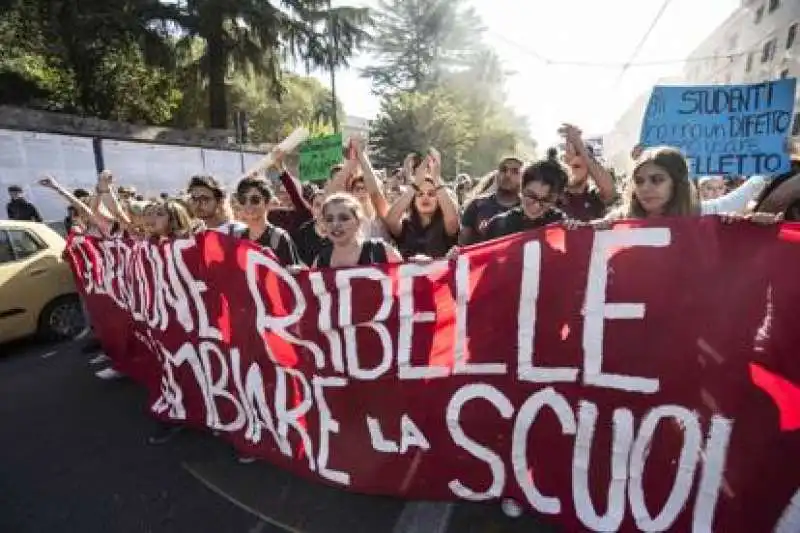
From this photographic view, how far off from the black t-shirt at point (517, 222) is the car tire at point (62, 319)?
560 centimetres

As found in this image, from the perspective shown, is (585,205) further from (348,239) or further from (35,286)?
(35,286)

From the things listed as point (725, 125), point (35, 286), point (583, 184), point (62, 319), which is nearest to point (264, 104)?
point (62, 319)

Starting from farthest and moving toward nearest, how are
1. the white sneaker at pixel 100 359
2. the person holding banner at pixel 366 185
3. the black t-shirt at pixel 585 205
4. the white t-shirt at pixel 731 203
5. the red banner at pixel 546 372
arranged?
1. the white sneaker at pixel 100 359
2. the person holding banner at pixel 366 185
3. the black t-shirt at pixel 585 205
4. the white t-shirt at pixel 731 203
5. the red banner at pixel 546 372

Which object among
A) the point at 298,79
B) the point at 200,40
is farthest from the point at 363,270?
the point at 298,79

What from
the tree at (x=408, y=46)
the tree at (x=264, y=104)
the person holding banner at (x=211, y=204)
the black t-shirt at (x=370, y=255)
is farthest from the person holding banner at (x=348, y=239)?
the tree at (x=408, y=46)

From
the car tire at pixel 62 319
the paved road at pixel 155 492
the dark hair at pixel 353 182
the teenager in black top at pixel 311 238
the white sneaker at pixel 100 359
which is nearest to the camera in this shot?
the paved road at pixel 155 492

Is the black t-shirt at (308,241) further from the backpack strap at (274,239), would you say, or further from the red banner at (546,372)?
the red banner at (546,372)

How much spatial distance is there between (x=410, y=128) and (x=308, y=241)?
102 feet

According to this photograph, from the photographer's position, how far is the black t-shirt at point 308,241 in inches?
183

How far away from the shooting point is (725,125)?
512 centimetres

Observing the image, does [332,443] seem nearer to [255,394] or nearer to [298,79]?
[255,394]

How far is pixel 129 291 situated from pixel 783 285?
4218 millimetres

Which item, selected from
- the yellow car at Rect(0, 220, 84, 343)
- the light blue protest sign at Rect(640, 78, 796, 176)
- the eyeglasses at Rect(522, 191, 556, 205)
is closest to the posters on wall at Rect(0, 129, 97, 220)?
the yellow car at Rect(0, 220, 84, 343)

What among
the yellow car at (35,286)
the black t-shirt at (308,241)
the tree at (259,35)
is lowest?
the yellow car at (35,286)
